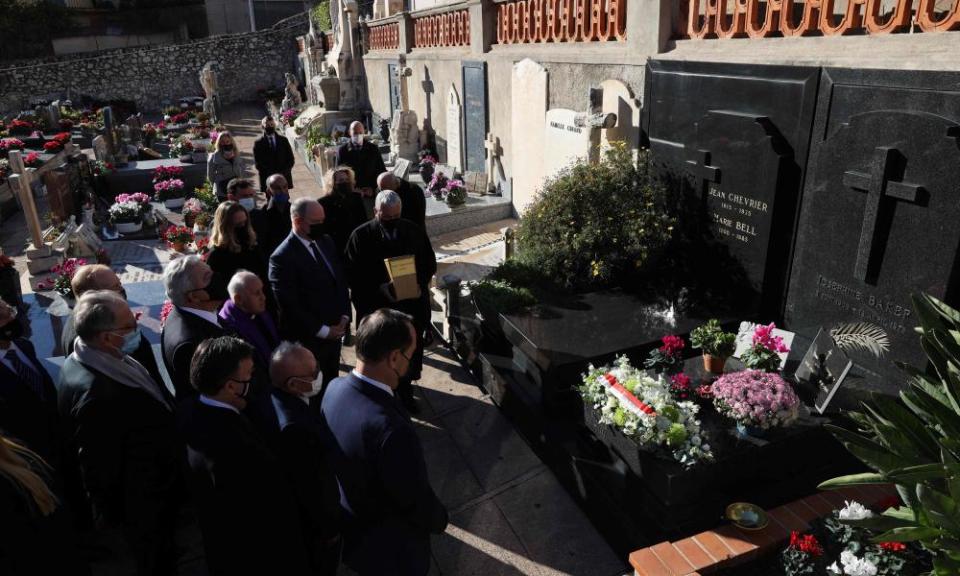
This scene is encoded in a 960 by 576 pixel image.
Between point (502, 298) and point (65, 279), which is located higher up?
point (502, 298)

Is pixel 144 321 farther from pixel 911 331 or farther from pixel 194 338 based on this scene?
pixel 911 331

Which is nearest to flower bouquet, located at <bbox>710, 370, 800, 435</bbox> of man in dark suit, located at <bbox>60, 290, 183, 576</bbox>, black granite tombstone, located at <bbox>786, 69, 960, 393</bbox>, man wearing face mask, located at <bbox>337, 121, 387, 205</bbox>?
black granite tombstone, located at <bbox>786, 69, 960, 393</bbox>

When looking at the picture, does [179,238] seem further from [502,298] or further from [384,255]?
[502,298]

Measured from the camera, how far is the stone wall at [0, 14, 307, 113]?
33.7 metres

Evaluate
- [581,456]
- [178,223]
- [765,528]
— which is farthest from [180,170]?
[765,528]

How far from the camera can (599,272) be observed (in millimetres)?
6090

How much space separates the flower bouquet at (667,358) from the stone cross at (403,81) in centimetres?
1227

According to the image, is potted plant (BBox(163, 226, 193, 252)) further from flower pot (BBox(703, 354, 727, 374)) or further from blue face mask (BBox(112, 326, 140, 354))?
flower pot (BBox(703, 354, 727, 374))

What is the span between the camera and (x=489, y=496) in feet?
14.4

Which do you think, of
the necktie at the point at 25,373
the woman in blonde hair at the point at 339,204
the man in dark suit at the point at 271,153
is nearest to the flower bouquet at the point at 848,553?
the necktie at the point at 25,373

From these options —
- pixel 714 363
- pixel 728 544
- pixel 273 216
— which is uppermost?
pixel 273 216

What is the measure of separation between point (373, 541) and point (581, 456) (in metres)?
1.91

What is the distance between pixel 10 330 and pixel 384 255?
267 cm

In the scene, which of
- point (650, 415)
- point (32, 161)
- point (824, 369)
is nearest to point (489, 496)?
point (650, 415)
